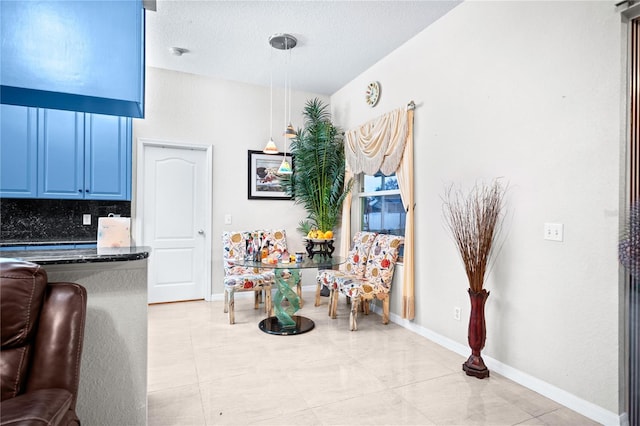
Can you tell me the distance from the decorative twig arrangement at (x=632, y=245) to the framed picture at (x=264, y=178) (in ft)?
12.9

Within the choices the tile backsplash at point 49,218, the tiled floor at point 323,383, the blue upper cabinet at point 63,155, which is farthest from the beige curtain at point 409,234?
the tile backsplash at point 49,218

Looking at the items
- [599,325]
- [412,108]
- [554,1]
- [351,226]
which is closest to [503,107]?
[554,1]

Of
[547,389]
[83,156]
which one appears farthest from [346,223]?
[83,156]

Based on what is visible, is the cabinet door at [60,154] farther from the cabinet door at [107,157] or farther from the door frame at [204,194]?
the door frame at [204,194]

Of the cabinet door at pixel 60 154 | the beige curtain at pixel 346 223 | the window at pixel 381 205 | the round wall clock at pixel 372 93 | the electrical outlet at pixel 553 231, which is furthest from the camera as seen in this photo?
the beige curtain at pixel 346 223

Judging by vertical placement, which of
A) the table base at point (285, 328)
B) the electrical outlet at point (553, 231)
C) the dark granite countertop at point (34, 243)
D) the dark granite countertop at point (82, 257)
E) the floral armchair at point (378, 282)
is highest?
the electrical outlet at point (553, 231)

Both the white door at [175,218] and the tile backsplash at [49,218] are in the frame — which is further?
the white door at [175,218]

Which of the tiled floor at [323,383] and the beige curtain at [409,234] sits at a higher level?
the beige curtain at [409,234]

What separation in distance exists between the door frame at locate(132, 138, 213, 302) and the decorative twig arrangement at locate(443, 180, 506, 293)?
319 centimetres

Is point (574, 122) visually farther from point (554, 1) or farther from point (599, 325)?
point (599, 325)

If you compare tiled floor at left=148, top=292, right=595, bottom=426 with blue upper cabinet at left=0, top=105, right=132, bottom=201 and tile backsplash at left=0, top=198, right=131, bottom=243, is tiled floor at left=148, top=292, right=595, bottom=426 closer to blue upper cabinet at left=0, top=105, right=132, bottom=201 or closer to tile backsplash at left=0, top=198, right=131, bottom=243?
tile backsplash at left=0, top=198, right=131, bottom=243

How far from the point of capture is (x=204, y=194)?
4.71 metres

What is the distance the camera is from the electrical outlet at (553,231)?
2.22m

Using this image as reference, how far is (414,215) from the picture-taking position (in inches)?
139
